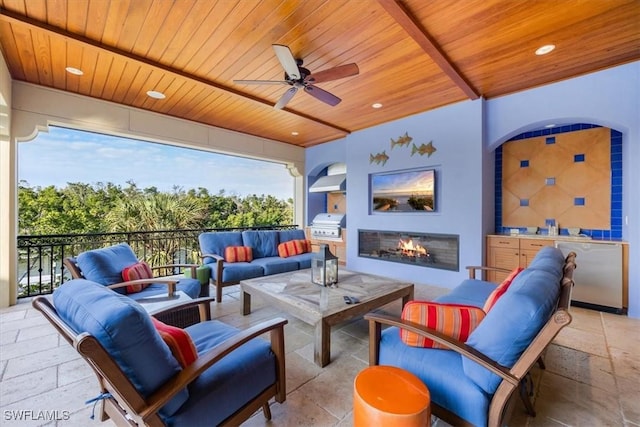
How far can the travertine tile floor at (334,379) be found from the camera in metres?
1.61

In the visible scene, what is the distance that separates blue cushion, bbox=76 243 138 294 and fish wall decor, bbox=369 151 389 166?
4.23 meters

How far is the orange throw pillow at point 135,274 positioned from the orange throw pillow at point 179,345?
6.09ft

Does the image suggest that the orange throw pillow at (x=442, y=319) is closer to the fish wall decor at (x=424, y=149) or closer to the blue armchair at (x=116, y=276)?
the blue armchair at (x=116, y=276)

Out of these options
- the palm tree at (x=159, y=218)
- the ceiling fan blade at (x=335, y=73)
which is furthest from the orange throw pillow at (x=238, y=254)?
the ceiling fan blade at (x=335, y=73)

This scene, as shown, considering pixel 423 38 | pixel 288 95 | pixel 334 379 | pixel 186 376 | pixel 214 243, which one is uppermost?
pixel 423 38

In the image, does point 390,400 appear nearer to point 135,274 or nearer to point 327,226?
point 135,274

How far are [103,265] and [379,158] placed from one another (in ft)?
14.6

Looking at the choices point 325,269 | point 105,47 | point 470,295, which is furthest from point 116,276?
point 470,295

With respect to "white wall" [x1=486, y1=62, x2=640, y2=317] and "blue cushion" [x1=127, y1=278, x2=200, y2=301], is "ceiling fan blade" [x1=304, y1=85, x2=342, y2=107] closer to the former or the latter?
"blue cushion" [x1=127, y1=278, x2=200, y2=301]

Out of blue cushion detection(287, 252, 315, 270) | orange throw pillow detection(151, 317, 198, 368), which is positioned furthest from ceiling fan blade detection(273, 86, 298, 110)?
orange throw pillow detection(151, 317, 198, 368)

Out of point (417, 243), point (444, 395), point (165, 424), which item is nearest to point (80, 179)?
point (165, 424)

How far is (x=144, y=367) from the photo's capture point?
982mm

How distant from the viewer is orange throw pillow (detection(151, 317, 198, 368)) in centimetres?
115

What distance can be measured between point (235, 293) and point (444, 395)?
3.32m
